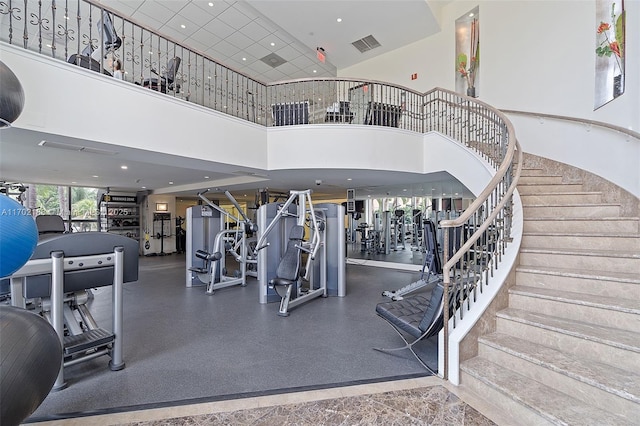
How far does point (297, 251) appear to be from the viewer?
175 inches

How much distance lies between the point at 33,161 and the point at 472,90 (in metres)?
10.2

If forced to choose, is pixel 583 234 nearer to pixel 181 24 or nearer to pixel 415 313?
pixel 415 313

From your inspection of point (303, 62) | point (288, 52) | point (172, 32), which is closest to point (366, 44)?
point (303, 62)

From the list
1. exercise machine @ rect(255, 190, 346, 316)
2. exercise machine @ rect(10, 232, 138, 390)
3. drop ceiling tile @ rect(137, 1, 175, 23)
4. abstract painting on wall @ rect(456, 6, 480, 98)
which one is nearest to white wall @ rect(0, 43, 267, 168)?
exercise machine @ rect(255, 190, 346, 316)

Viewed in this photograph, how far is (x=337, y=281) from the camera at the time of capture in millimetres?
5254

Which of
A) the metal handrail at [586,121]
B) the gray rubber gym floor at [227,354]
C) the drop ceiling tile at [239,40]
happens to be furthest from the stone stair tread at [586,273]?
the drop ceiling tile at [239,40]

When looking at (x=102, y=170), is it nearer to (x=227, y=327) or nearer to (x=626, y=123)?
(x=227, y=327)

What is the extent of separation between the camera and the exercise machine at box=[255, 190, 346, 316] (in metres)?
4.38

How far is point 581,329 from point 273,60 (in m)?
10.3

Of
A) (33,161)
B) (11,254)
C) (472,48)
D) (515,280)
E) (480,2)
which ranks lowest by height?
(515,280)

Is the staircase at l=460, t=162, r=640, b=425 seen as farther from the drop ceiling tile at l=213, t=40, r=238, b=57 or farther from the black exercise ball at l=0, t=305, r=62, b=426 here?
the drop ceiling tile at l=213, t=40, r=238, b=57

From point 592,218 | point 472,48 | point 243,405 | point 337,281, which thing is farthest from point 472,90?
point 243,405

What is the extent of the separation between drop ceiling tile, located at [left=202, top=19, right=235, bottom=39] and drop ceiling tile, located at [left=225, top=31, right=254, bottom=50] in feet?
0.43

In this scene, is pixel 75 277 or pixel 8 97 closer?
pixel 8 97
